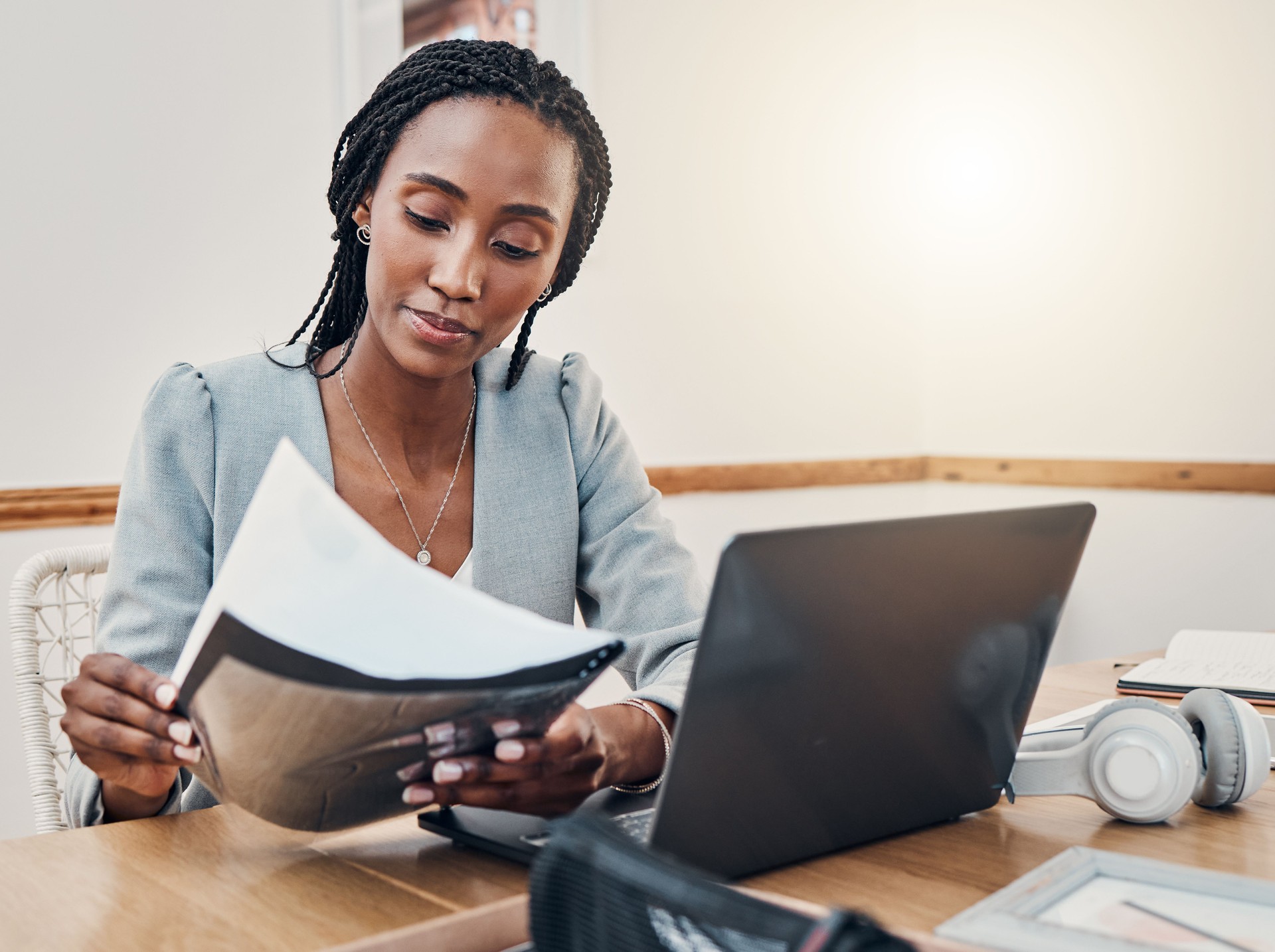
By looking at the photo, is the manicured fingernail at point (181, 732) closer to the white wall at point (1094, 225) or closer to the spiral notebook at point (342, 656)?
the spiral notebook at point (342, 656)

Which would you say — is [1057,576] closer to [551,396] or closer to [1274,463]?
[551,396]

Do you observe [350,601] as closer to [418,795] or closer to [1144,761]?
[418,795]

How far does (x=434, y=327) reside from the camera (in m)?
1.15

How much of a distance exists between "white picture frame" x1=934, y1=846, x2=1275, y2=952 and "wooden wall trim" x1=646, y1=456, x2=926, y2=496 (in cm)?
204

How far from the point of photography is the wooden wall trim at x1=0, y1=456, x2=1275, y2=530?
6.75 feet

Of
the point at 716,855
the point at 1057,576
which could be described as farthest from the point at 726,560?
the point at 1057,576

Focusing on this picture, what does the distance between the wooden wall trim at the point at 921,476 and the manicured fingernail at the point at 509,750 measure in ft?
5.32

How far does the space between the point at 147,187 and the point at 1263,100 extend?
236 cm

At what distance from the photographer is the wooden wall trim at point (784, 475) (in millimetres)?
2852

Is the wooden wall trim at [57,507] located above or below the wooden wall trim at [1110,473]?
above

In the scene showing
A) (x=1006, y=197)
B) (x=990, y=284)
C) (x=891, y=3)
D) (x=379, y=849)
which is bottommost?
(x=379, y=849)

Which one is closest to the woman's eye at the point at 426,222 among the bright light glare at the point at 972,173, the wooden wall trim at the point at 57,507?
the wooden wall trim at the point at 57,507

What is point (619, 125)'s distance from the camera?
274 centimetres

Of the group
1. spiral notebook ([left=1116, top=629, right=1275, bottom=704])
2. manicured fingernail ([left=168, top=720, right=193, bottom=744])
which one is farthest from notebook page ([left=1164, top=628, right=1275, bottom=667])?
manicured fingernail ([left=168, top=720, right=193, bottom=744])
